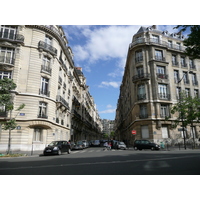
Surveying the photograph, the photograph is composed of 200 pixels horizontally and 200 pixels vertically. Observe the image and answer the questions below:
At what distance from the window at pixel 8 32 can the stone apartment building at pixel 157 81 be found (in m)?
20.7

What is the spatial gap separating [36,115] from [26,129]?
6.93 ft

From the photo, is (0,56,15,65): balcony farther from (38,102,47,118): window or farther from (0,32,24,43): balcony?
(38,102,47,118): window

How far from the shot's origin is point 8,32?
2147 centimetres

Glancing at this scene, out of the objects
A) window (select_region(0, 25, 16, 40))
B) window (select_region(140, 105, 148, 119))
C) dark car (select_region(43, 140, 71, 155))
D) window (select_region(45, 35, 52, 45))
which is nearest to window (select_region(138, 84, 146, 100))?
window (select_region(140, 105, 148, 119))

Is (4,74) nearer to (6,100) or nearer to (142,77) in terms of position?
(6,100)

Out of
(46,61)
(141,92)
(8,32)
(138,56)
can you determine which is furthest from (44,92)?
(138,56)

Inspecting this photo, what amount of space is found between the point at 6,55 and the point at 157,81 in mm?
24119

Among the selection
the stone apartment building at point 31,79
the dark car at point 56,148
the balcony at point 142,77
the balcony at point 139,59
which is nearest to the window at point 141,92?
the balcony at point 142,77

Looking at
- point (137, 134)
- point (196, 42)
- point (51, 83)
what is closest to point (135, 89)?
point (137, 134)

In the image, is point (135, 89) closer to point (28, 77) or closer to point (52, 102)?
point (52, 102)

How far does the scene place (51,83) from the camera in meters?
23.7

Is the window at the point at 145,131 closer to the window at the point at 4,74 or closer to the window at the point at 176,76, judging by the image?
the window at the point at 176,76

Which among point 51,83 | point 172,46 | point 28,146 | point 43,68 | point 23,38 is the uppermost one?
point 172,46

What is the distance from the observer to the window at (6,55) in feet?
67.3
